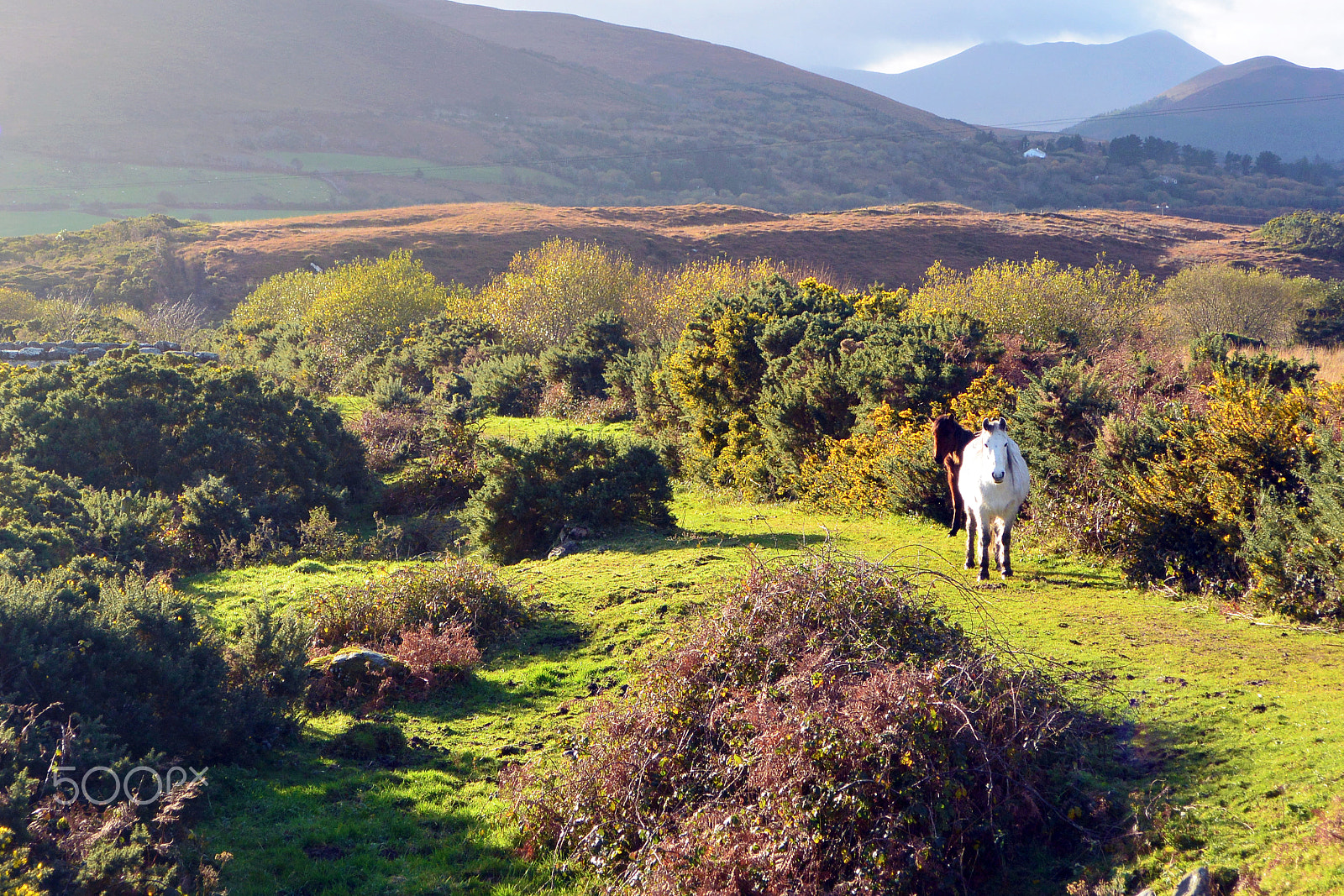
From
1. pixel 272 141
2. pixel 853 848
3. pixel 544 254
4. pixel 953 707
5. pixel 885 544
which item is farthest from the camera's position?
pixel 272 141

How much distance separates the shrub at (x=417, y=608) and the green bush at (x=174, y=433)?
7.51 meters

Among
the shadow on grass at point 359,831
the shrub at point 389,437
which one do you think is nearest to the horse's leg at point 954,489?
the shadow on grass at point 359,831

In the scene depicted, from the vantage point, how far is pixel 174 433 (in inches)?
679

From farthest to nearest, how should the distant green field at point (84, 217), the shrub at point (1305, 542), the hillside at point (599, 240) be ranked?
1. the distant green field at point (84, 217)
2. the hillside at point (599, 240)
3. the shrub at point (1305, 542)

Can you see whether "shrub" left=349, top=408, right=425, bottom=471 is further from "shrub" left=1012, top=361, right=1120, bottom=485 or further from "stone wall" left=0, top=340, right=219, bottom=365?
"shrub" left=1012, top=361, right=1120, bottom=485

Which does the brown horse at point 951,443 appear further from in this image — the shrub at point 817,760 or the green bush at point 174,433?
the green bush at point 174,433

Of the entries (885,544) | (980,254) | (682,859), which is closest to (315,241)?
(980,254)

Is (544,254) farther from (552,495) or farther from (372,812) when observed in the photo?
(372,812)

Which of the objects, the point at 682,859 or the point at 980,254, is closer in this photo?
the point at 682,859

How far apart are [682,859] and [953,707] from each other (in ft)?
6.13

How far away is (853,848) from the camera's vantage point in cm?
451

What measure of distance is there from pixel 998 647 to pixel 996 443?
3.45 meters

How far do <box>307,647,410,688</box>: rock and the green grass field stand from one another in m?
0.48

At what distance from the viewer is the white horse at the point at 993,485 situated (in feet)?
29.0
